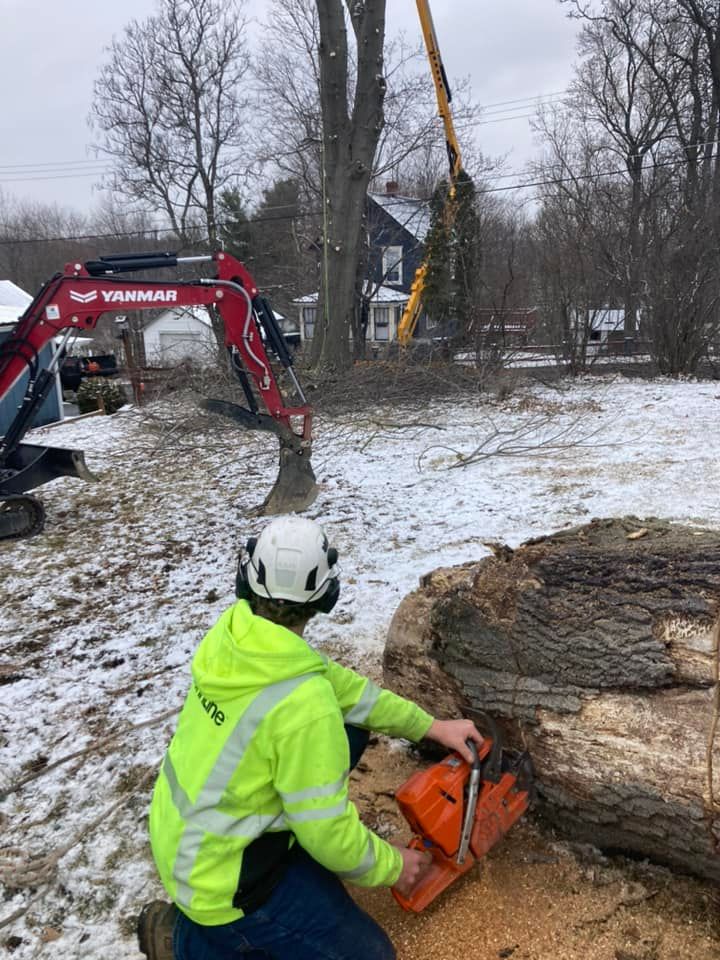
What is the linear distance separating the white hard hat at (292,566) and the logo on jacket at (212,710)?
0.95 feet

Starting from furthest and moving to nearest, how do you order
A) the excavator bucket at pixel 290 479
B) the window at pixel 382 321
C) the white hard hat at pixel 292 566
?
the window at pixel 382 321 → the excavator bucket at pixel 290 479 → the white hard hat at pixel 292 566

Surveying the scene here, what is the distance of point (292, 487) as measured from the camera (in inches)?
257

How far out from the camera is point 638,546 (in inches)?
110

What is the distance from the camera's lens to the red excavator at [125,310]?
596 cm

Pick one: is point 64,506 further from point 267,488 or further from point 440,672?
point 440,672

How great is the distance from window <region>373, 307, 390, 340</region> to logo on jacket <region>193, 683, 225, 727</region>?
32862mm

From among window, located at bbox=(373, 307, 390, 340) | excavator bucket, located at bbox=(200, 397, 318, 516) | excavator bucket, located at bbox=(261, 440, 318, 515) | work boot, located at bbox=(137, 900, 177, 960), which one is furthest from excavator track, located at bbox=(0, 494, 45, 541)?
window, located at bbox=(373, 307, 390, 340)

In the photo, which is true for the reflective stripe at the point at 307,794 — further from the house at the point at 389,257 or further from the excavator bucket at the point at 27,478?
the house at the point at 389,257

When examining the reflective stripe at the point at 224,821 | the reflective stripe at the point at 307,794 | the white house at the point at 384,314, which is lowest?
the reflective stripe at the point at 224,821

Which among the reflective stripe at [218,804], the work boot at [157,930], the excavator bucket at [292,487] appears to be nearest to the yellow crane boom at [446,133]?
the excavator bucket at [292,487]

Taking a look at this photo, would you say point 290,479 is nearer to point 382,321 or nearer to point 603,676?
point 603,676

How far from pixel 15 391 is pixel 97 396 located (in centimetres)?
202

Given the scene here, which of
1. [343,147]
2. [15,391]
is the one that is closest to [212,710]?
[343,147]

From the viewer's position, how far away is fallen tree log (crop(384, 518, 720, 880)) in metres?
2.22
